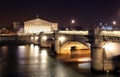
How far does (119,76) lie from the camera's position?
1555 inches

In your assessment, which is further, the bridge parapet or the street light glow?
the street light glow

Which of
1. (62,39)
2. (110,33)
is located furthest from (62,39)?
(110,33)

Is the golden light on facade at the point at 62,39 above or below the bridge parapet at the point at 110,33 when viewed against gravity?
below

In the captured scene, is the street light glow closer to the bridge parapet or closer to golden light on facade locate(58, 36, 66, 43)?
golden light on facade locate(58, 36, 66, 43)

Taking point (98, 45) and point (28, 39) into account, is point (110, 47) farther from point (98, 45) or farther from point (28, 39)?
point (28, 39)

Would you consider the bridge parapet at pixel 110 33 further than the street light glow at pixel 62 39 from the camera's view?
No

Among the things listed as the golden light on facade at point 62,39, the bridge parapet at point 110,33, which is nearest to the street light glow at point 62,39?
the golden light on facade at point 62,39

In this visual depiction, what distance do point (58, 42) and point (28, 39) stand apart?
3738 inches

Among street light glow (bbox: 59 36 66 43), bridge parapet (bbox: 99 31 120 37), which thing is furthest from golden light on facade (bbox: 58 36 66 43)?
bridge parapet (bbox: 99 31 120 37)

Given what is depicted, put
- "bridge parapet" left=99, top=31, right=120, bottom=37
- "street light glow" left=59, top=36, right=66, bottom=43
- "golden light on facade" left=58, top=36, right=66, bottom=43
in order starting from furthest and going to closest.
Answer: "street light glow" left=59, top=36, right=66, bottom=43 < "golden light on facade" left=58, top=36, right=66, bottom=43 < "bridge parapet" left=99, top=31, right=120, bottom=37

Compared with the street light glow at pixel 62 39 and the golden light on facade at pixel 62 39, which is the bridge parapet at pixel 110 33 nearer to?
the golden light on facade at pixel 62 39

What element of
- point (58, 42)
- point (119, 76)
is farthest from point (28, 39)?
point (119, 76)

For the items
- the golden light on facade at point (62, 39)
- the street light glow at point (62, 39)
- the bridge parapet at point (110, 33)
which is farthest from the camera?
the street light glow at point (62, 39)

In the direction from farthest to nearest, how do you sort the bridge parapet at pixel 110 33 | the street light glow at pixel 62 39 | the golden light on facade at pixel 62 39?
1. the street light glow at pixel 62 39
2. the golden light on facade at pixel 62 39
3. the bridge parapet at pixel 110 33
